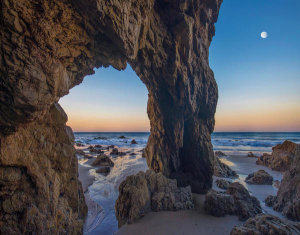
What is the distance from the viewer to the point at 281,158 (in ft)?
44.2

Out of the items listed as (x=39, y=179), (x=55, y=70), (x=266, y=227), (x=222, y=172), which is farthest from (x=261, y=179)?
(x=55, y=70)

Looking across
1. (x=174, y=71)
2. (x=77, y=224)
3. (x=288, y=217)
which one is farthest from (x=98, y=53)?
(x=288, y=217)

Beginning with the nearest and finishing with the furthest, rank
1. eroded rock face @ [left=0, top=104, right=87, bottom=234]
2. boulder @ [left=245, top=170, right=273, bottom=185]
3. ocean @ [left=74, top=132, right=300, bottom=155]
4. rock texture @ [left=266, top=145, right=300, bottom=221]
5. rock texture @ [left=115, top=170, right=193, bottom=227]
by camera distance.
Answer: eroded rock face @ [left=0, top=104, right=87, bottom=234], rock texture @ [left=266, top=145, right=300, bottom=221], rock texture @ [left=115, top=170, right=193, bottom=227], boulder @ [left=245, top=170, right=273, bottom=185], ocean @ [left=74, top=132, right=300, bottom=155]

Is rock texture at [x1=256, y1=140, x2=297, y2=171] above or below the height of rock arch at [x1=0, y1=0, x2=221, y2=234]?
below

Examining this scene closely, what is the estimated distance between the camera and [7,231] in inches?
103

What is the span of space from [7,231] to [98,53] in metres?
5.03

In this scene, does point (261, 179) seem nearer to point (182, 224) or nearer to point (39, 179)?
point (182, 224)

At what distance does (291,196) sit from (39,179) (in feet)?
29.5

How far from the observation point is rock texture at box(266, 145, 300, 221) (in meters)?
5.15

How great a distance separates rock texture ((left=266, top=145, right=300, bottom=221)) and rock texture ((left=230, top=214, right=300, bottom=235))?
6.41 ft

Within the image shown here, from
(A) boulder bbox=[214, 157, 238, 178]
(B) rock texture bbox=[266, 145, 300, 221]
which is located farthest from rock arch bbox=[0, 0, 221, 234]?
(A) boulder bbox=[214, 157, 238, 178]

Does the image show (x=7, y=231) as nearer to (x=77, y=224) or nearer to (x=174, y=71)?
(x=77, y=224)

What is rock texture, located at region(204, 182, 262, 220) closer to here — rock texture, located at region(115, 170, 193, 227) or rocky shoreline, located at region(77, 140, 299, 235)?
rocky shoreline, located at region(77, 140, 299, 235)

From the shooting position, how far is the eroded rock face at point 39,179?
2.77 m
